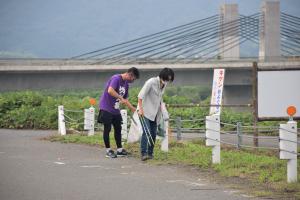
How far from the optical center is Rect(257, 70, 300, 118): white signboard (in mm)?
14797

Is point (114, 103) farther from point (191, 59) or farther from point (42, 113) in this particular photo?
point (191, 59)

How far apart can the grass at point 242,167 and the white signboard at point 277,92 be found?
122cm

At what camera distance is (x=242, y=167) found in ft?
38.6

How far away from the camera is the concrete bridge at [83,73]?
168ft

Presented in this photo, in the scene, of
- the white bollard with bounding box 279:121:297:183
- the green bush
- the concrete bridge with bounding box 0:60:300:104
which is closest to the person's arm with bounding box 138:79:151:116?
the white bollard with bounding box 279:121:297:183

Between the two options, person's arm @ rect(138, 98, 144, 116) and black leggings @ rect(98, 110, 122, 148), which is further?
black leggings @ rect(98, 110, 122, 148)

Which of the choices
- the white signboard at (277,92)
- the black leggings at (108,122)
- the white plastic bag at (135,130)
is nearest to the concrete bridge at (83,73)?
the white signboard at (277,92)

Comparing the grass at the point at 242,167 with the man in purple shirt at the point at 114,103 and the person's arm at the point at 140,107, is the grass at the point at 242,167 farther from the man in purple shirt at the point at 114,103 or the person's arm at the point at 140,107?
the person's arm at the point at 140,107

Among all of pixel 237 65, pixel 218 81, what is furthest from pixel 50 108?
pixel 237 65

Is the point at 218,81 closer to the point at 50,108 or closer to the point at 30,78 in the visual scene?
the point at 50,108

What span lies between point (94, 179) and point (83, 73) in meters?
42.5

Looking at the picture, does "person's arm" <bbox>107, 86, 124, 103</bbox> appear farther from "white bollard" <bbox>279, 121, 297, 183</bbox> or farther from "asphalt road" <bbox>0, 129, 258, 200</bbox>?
"white bollard" <bbox>279, 121, 297, 183</bbox>

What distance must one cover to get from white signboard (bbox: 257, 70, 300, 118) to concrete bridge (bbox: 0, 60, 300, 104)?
34.8m

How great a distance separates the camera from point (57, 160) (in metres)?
13.5
